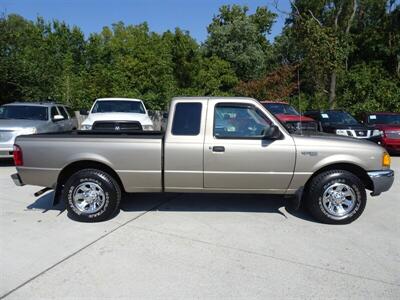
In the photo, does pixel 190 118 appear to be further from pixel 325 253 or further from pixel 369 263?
pixel 369 263

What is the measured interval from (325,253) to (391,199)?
3.15 metres

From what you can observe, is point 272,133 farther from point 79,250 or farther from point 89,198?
point 79,250

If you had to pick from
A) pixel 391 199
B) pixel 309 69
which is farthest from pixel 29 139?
pixel 309 69

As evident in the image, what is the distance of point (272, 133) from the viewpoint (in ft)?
17.1

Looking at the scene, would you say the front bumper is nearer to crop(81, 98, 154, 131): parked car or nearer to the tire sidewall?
the tire sidewall

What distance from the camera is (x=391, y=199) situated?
6.90 meters

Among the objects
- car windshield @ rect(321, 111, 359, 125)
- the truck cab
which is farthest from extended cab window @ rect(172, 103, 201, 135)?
car windshield @ rect(321, 111, 359, 125)

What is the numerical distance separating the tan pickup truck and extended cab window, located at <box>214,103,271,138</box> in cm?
1

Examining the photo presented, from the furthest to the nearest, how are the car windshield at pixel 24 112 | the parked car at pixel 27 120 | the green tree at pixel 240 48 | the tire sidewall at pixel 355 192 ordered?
the green tree at pixel 240 48 → the car windshield at pixel 24 112 → the parked car at pixel 27 120 → the tire sidewall at pixel 355 192

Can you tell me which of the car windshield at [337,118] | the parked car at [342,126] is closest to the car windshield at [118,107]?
the parked car at [342,126]

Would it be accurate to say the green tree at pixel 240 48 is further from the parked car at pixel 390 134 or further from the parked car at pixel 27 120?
the parked car at pixel 27 120

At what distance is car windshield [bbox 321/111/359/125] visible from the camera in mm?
13561

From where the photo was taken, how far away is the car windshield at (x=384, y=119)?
1375cm

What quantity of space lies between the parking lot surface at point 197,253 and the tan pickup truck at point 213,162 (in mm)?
439
